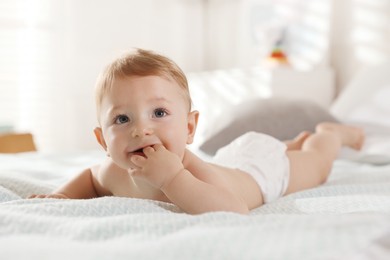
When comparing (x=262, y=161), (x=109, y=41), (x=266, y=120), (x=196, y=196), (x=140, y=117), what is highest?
(x=140, y=117)

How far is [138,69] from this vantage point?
104 centimetres

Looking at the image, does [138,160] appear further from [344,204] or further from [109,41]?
[109,41]

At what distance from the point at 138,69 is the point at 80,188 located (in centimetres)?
36

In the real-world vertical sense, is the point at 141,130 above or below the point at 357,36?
above

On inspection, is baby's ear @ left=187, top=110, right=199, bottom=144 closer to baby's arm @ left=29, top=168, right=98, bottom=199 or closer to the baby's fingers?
the baby's fingers

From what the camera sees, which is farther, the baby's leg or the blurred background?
the blurred background

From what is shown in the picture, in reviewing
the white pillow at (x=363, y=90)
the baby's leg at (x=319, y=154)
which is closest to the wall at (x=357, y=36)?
the white pillow at (x=363, y=90)

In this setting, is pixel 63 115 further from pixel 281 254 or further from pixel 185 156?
pixel 281 254

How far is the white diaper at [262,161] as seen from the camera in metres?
1.33

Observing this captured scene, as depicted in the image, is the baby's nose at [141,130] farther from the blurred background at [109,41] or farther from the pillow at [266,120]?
the blurred background at [109,41]

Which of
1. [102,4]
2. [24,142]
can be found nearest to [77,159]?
[24,142]

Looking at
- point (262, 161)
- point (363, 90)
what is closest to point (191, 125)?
point (262, 161)

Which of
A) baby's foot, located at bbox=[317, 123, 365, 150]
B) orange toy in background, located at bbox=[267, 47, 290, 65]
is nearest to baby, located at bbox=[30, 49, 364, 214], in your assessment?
baby's foot, located at bbox=[317, 123, 365, 150]

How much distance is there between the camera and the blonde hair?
104 centimetres
